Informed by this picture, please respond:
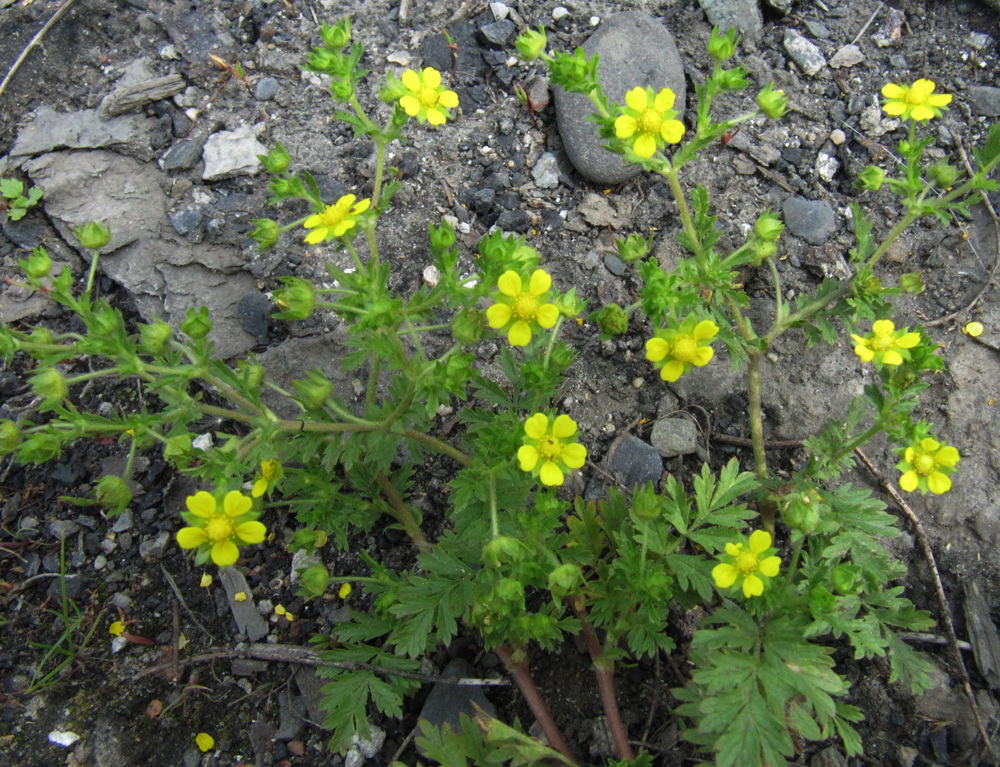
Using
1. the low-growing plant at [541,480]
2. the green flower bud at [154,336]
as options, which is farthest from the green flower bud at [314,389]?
the green flower bud at [154,336]

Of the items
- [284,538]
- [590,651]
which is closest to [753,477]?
[590,651]

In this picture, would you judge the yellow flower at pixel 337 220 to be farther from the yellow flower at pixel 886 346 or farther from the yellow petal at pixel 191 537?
the yellow flower at pixel 886 346

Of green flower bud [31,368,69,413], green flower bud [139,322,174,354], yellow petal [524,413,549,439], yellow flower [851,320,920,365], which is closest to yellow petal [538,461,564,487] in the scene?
yellow petal [524,413,549,439]

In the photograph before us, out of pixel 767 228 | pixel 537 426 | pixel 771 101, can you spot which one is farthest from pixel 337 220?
pixel 771 101

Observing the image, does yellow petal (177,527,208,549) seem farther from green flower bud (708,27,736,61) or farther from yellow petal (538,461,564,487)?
green flower bud (708,27,736,61)

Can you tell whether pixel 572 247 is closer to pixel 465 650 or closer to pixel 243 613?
pixel 465 650

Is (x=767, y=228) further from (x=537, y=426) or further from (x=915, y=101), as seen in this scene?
(x=537, y=426)
